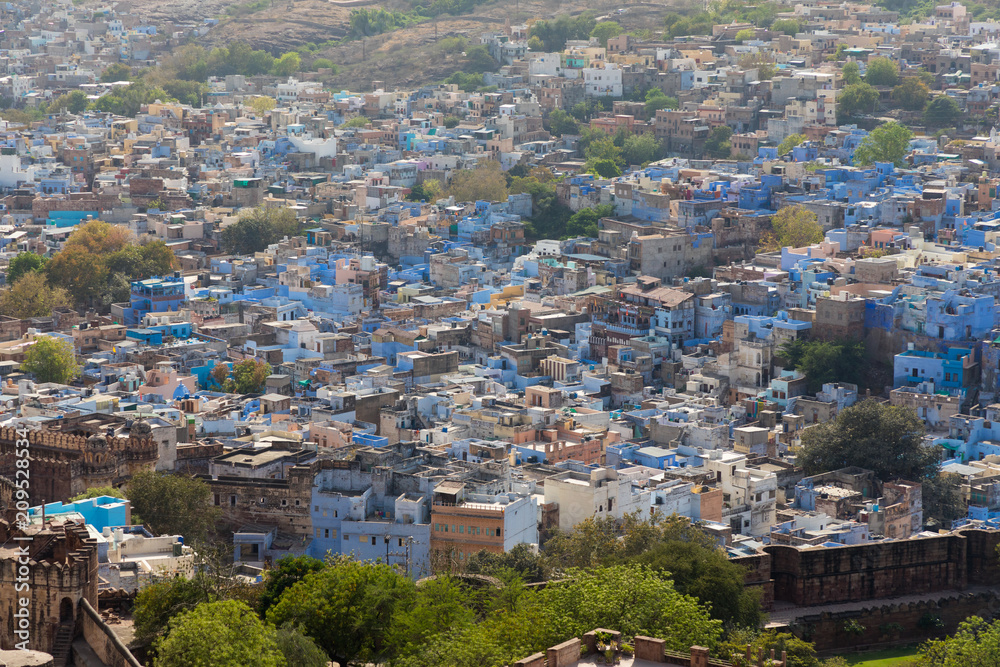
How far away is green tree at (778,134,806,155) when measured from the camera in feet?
174

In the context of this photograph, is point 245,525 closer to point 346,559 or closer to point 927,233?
point 346,559

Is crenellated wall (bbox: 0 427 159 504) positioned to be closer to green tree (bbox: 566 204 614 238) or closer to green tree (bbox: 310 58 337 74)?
green tree (bbox: 566 204 614 238)

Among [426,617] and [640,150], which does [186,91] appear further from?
[426,617]

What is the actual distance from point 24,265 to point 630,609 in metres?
29.9

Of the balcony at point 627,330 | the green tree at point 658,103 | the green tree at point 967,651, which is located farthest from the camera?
the green tree at point 658,103

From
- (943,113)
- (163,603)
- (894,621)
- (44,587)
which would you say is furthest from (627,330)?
(44,587)

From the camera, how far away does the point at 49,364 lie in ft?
118

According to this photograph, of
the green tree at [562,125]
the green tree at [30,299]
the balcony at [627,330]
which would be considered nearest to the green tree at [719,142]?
the green tree at [562,125]

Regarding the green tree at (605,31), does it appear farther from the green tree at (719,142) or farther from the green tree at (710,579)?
the green tree at (710,579)

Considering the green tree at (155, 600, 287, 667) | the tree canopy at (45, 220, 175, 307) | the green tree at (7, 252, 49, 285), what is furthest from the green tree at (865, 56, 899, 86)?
the green tree at (155, 600, 287, 667)

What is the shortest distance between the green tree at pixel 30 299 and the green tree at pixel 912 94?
28.8 meters

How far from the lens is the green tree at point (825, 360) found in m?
36.1

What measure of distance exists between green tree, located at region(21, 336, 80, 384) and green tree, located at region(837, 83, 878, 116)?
98.2 feet

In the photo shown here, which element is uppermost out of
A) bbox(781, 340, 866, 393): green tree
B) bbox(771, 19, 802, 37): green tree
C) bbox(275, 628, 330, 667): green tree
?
bbox(771, 19, 802, 37): green tree
